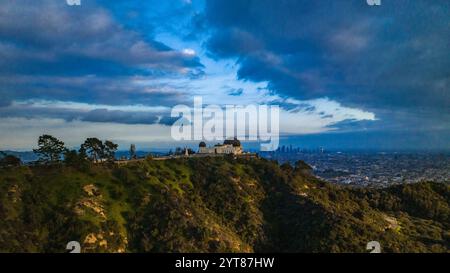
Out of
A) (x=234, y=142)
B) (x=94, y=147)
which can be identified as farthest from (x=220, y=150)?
(x=94, y=147)

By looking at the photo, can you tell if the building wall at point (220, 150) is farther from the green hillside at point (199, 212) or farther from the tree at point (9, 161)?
the tree at point (9, 161)

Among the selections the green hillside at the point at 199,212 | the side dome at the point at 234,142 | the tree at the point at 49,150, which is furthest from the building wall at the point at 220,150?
the tree at the point at 49,150

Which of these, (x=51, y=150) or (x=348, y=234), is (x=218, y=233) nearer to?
(x=348, y=234)

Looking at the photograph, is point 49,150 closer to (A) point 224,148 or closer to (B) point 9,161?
(B) point 9,161

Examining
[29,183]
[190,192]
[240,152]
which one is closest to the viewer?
[29,183]

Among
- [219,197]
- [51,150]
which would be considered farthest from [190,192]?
[51,150]
